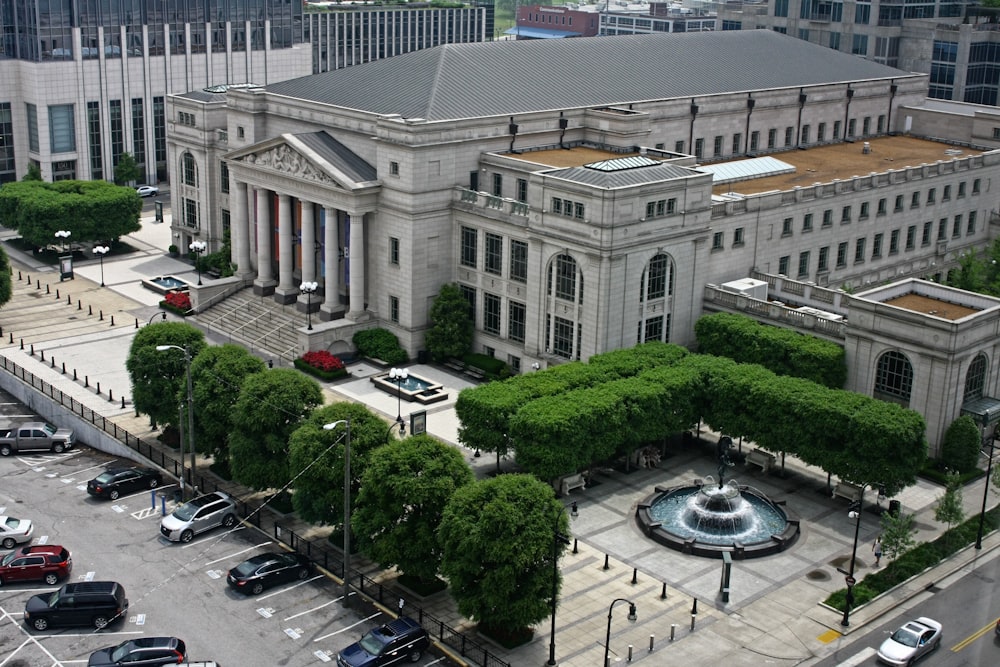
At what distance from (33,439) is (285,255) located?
99.5 feet

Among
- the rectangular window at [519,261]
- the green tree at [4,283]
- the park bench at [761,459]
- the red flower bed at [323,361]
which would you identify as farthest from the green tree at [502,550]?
the green tree at [4,283]

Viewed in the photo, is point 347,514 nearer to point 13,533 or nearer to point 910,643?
point 13,533

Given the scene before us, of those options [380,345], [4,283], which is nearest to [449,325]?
Result: [380,345]

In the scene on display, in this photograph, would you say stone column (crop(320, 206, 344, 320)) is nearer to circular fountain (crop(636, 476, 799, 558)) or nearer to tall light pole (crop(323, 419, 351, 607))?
circular fountain (crop(636, 476, 799, 558))

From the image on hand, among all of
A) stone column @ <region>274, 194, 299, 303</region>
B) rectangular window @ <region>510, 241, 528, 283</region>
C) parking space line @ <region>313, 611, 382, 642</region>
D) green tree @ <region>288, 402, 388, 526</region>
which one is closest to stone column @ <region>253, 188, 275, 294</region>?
stone column @ <region>274, 194, 299, 303</region>

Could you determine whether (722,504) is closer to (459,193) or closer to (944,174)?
(459,193)

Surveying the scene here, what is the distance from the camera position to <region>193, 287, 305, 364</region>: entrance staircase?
342ft

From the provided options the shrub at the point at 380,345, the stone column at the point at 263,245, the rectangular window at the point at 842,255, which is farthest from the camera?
the stone column at the point at 263,245

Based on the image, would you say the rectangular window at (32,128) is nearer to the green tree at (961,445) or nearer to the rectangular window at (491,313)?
the rectangular window at (491,313)

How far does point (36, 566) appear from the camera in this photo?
222 feet

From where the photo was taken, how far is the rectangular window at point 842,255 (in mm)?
111062

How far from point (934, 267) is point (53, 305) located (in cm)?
8428

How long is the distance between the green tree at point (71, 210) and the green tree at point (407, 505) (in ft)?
249

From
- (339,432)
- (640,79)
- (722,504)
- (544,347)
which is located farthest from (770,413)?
(640,79)
